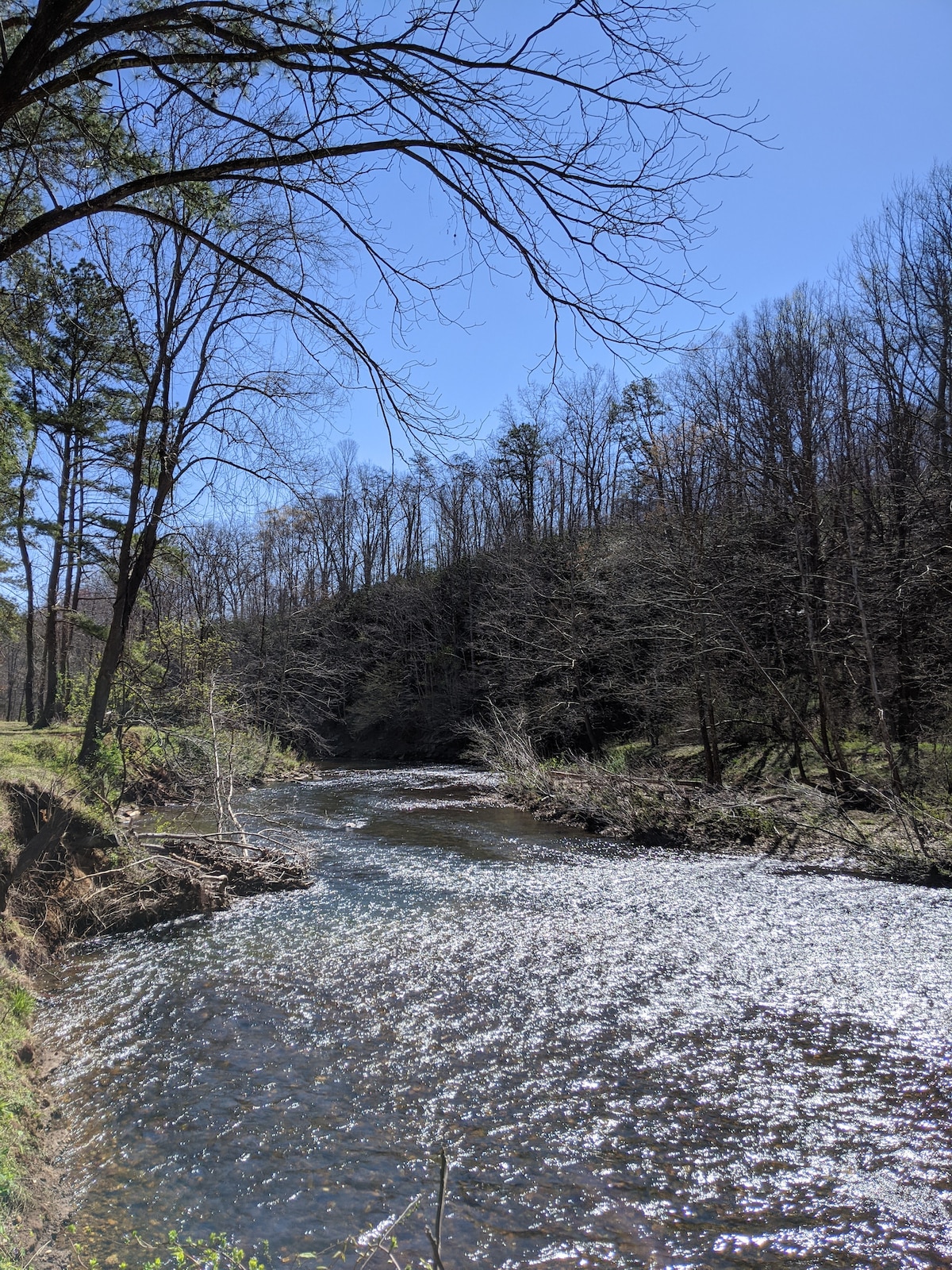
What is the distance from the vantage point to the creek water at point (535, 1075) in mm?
4184

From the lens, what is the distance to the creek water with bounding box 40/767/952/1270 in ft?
13.7

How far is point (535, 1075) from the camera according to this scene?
5773mm

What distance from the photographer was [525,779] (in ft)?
63.1

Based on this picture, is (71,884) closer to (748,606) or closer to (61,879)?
(61,879)

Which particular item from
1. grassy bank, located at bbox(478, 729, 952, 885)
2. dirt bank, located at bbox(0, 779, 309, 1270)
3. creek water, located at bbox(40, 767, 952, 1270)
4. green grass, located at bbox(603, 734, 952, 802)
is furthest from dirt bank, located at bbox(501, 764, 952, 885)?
→ dirt bank, located at bbox(0, 779, 309, 1270)

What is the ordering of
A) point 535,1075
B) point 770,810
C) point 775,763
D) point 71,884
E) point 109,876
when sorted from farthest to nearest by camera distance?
1. point 775,763
2. point 770,810
3. point 109,876
4. point 71,884
5. point 535,1075

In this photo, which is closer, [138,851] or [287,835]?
[138,851]

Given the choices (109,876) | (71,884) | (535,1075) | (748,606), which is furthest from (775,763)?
(71,884)

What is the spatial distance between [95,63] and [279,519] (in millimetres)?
8558

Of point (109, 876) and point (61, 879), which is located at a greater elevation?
point (61, 879)

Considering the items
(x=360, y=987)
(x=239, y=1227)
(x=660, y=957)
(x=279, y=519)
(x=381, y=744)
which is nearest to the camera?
(x=239, y=1227)

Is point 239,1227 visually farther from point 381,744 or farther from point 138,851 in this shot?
point 381,744

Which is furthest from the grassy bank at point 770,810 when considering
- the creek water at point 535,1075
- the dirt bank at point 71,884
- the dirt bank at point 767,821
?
the dirt bank at point 71,884

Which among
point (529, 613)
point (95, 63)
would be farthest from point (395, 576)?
point (95, 63)
